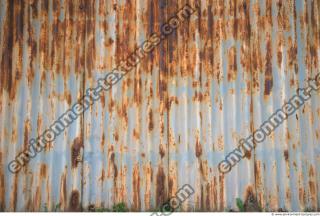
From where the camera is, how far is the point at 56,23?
4109mm

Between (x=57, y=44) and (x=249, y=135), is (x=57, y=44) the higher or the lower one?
the higher one

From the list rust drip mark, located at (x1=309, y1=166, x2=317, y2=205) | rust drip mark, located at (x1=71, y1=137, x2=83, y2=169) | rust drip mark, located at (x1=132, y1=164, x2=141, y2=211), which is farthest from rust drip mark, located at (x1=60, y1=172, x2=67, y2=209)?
rust drip mark, located at (x1=309, y1=166, x2=317, y2=205)

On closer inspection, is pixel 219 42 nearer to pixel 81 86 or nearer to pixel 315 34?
pixel 315 34

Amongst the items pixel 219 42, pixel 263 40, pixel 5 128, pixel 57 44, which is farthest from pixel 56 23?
pixel 263 40

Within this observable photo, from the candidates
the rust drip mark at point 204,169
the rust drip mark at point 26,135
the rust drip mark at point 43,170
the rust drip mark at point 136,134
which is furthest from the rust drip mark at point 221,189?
the rust drip mark at point 26,135

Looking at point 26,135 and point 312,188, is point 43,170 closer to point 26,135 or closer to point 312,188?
point 26,135

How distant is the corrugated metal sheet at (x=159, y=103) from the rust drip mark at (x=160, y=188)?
1 centimetres

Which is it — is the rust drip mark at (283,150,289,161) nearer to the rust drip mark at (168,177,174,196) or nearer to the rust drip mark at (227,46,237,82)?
the rust drip mark at (227,46,237,82)

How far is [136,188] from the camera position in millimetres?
3896

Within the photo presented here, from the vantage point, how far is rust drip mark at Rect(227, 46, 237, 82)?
4062mm

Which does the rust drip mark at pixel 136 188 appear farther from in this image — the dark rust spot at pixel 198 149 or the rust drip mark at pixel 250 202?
the rust drip mark at pixel 250 202

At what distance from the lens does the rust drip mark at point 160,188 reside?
153 inches

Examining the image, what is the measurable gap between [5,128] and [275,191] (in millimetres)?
3152

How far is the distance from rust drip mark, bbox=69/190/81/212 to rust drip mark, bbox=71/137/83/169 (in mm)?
294
